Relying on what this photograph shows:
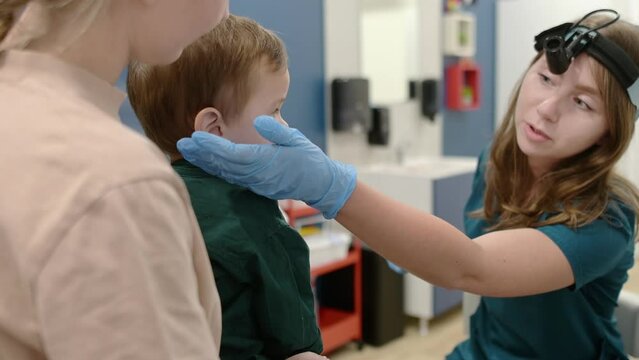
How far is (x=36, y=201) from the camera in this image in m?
0.48

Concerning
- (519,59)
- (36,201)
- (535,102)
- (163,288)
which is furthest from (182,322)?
(519,59)

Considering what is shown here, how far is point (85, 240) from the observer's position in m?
0.47

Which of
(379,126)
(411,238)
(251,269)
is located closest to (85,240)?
(251,269)

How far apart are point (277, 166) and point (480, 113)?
13.4 feet

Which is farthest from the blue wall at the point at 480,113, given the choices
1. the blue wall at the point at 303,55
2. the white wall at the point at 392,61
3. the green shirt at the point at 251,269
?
the green shirt at the point at 251,269

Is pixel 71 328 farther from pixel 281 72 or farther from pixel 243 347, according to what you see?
pixel 281 72

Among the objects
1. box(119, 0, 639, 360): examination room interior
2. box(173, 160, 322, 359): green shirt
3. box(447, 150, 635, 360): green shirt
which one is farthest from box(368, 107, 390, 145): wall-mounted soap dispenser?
box(173, 160, 322, 359): green shirt

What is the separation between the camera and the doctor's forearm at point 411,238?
108 centimetres

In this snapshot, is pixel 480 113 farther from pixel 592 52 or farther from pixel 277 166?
pixel 277 166

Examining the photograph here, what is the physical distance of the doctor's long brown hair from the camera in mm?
1340

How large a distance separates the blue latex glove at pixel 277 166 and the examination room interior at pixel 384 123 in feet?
5.09

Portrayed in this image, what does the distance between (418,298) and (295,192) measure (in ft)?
8.62

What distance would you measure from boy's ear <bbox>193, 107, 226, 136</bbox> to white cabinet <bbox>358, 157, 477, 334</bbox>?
239 cm

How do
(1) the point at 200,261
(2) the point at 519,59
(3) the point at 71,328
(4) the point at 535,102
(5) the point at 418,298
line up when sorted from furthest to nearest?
(2) the point at 519,59 < (5) the point at 418,298 < (4) the point at 535,102 < (1) the point at 200,261 < (3) the point at 71,328
